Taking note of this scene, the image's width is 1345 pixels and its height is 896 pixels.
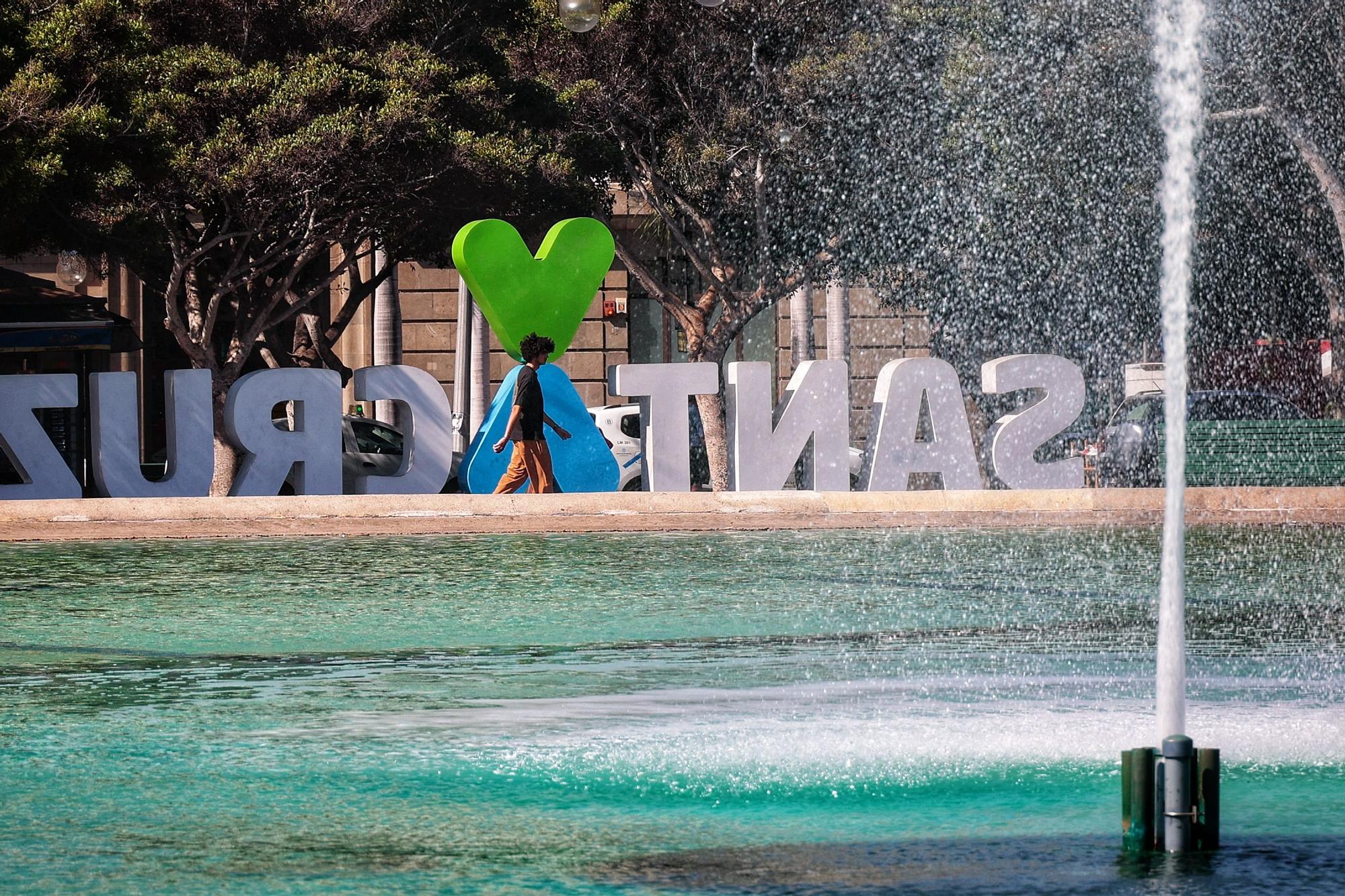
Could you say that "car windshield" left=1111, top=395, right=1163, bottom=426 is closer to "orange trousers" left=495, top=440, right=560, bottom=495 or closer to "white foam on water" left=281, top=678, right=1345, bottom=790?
"orange trousers" left=495, top=440, right=560, bottom=495

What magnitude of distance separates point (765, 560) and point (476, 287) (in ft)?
25.0

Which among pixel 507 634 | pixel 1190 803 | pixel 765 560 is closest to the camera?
pixel 1190 803

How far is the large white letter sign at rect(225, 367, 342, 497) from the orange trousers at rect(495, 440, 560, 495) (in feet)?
8.02

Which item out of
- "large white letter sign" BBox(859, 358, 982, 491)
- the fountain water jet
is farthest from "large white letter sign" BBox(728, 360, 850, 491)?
the fountain water jet

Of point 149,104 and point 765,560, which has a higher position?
point 149,104

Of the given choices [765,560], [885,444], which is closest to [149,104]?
[885,444]

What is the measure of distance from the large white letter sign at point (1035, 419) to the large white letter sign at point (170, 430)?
808cm

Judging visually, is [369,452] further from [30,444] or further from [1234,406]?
[1234,406]

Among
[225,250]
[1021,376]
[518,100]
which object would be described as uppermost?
[518,100]

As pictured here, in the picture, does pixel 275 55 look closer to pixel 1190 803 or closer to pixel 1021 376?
pixel 1021 376

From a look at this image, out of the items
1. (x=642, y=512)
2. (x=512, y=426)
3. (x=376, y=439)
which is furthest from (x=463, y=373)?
(x=642, y=512)

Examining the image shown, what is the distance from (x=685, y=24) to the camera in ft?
79.0

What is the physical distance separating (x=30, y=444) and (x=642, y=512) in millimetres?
6372

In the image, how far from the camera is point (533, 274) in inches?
822
